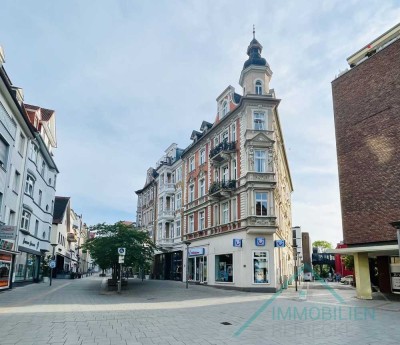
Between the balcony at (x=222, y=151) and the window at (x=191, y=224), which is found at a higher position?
the balcony at (x=222, y=151)

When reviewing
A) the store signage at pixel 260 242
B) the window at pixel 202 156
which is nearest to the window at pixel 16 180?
the window at pixel 202 156

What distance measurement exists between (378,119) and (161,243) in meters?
27.7

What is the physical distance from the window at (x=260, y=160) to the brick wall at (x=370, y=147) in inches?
239

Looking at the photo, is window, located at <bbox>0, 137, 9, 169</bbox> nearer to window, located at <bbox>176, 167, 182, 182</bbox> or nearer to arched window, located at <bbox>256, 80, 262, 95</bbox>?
arched window, located at <bbox>256, 80, 262, 95</bbox>

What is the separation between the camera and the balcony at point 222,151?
96.3 feet

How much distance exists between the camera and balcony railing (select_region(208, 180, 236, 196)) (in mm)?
28281

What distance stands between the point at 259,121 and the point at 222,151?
4035 mm

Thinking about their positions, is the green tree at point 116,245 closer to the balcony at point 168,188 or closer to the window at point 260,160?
the window at point 260,160

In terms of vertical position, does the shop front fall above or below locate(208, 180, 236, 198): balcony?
below

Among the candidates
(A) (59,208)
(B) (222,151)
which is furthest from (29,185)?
(A) (59,208)

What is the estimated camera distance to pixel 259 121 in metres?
28.2

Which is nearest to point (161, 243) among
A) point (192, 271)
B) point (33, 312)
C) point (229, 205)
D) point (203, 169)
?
point (192, 271)

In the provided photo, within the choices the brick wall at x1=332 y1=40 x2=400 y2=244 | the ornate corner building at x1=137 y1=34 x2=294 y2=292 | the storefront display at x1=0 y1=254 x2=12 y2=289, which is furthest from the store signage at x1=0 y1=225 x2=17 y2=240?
the brick wall at x1=332 y1=40 x2=400 y2=244

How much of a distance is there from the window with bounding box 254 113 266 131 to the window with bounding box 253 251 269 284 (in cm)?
1004
